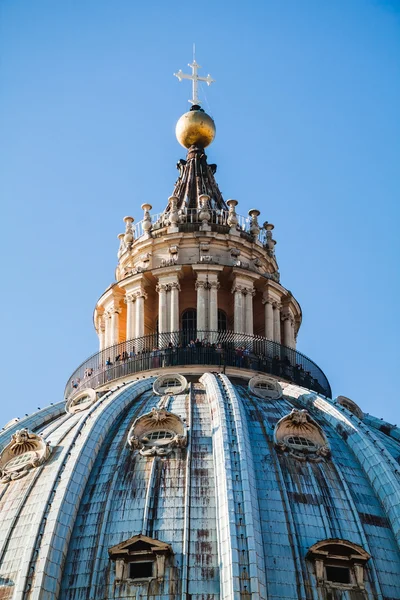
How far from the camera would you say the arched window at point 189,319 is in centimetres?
5475

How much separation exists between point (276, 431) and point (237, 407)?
1665 millimetres

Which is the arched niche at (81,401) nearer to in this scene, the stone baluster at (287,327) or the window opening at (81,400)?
the window opening at (81,400)

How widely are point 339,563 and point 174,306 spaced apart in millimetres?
17058

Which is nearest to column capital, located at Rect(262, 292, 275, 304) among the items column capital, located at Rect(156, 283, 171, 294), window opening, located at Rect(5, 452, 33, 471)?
column capital, located at Rect(156, 283, 171, 294)

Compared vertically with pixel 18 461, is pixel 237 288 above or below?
above

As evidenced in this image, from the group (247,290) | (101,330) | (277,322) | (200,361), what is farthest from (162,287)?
(101,330)

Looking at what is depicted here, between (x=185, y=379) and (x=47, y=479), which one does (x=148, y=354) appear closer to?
(x=185, y=379)

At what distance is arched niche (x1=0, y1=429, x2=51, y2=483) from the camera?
44.3m

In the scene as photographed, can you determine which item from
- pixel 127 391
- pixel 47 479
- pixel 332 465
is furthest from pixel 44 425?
pixel 332 465

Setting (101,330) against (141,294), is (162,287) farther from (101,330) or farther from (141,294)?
(101,330)

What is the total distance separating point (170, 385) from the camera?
1914 inches

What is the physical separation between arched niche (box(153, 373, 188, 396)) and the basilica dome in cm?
5

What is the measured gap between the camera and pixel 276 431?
146ft

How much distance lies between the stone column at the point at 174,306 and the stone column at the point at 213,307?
1312 millimetres
